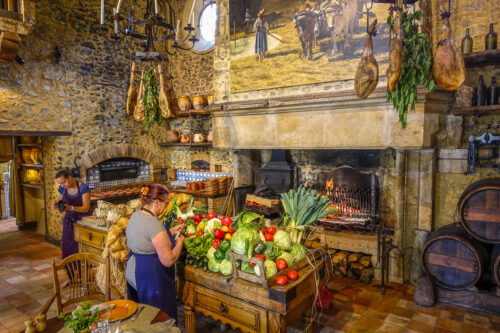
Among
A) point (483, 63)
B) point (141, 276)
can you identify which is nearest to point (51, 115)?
point (141, 276)

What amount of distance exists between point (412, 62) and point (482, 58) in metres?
2.13

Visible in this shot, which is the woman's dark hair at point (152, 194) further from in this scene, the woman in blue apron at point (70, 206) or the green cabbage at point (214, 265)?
the woman in blue apron at point (70, 206)

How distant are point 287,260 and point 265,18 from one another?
A: 4.09 m

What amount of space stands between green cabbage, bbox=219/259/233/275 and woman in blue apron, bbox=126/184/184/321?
1.31 feet

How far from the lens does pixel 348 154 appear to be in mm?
5555

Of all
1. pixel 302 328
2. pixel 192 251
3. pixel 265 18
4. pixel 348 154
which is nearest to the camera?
pixel 192 251

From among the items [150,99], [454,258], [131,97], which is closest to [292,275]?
[454,258]

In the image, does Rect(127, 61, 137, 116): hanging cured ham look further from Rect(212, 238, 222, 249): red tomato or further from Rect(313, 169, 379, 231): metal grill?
Rect(313, 169, 379, 231): metal grill

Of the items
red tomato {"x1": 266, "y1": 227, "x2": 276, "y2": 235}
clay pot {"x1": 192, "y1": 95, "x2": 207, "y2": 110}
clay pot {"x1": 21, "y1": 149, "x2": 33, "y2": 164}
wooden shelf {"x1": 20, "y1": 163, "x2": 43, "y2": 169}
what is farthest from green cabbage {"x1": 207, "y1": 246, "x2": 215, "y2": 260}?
clay pot {"x1": 21, "y1": 149, "x2": 33, "y2": 164}

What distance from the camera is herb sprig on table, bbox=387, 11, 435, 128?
2.40 meters

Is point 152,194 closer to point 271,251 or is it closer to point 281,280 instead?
point 271,251

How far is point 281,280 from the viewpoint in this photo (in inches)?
96.0

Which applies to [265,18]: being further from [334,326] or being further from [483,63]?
[334,326]

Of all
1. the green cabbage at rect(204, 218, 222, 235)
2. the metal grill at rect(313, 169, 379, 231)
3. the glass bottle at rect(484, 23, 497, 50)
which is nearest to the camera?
the green cabbage at rect(204, 218, 222, 235)
